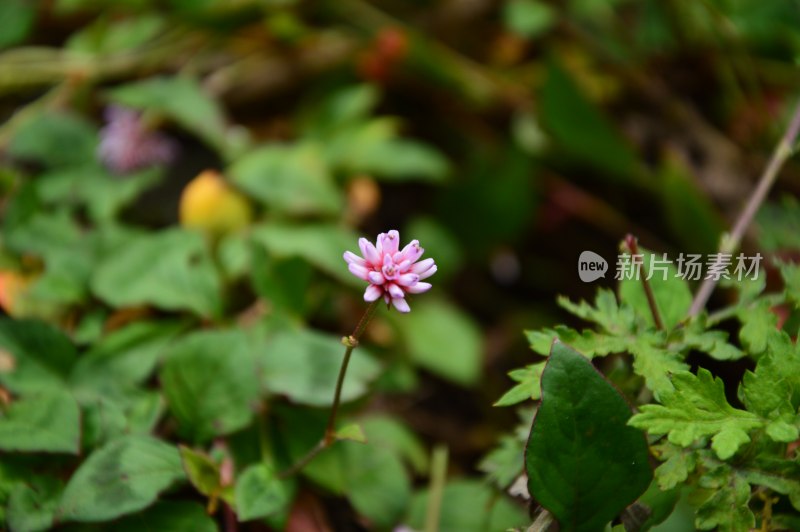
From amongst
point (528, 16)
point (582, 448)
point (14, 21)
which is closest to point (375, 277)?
point (582, 448)

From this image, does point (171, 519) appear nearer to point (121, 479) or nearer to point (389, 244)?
Answer: point (121, 479)

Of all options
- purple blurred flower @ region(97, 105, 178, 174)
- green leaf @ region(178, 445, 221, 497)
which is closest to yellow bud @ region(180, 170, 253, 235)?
purple blurred flower @ region(97, 105, 178, 174)

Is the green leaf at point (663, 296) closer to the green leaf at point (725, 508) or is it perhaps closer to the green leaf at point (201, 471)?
the green leaf at point (725, 508)

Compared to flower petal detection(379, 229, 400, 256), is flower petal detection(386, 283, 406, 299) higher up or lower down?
lower down

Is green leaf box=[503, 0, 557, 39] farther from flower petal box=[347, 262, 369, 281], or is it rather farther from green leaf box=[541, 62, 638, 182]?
flower petal box=[347, 262, 369, 281]

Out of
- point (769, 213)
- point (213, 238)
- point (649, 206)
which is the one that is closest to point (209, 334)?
point (213, 238)

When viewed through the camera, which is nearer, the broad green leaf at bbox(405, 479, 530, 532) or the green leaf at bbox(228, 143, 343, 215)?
the broad green leaf at bbox(405, 479, 530, 532)
